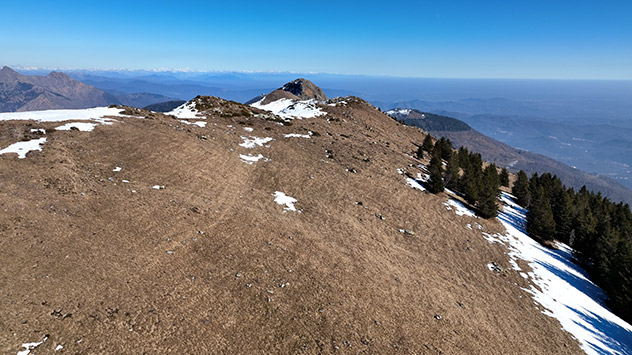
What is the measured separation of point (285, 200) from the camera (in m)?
28.7

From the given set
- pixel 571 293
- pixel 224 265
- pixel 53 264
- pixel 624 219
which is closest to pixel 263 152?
pixel 224 265

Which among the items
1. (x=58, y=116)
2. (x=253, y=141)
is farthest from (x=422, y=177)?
(x=58, y=116)

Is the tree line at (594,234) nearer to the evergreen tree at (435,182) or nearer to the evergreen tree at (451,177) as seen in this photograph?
the evergreen tree at (451,177)

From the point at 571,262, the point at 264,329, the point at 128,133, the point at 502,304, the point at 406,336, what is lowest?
the point at 571,262

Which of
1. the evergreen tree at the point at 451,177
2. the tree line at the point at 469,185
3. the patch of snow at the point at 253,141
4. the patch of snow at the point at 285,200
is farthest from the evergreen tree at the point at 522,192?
the patch of snow at the point at 253,141

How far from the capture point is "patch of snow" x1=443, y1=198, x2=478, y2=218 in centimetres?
3744

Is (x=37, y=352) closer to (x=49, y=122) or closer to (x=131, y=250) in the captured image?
(x=131, y=250)

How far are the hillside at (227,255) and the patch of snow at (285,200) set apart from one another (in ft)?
0.69

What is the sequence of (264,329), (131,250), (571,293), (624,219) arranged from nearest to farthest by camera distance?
(264,329)
(131,250)
(571,293)
(624,219)

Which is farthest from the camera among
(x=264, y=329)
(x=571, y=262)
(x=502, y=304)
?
(x=571, y=262)

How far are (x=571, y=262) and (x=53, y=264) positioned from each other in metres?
53.4

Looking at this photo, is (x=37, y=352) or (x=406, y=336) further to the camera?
(x=406, y=336)

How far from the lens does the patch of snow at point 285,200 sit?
27381mm

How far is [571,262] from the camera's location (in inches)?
1494
